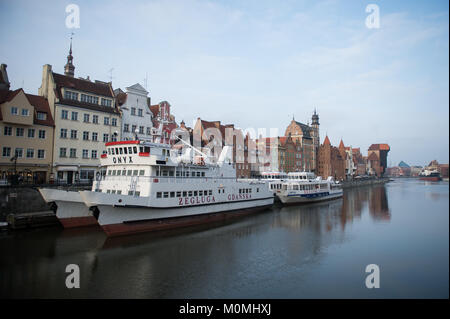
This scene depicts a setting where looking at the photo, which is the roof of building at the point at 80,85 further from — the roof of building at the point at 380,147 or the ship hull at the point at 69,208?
the roof of building at the point at 380,147

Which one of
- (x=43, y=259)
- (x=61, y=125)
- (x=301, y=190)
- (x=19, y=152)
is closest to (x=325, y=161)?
(x=301, y=190)

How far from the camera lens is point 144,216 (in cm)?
2528

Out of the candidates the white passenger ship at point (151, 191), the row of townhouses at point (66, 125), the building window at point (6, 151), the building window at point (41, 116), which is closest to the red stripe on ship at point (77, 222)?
the white passenger ship at point (151, 191)

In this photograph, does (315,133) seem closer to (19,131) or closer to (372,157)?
(19,131)

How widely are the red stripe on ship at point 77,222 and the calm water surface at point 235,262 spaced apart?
913 mm

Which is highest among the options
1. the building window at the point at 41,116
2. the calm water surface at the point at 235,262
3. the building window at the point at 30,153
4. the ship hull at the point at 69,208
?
the building window at the point at 41,116

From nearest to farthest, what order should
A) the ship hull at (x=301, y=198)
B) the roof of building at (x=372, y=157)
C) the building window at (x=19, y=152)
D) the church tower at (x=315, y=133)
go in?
the building window at (x=19, y=152), the ship hull at (x=301, y=198), the church tower at (x=315, y=133), the roof of building at (x=372, y=157)

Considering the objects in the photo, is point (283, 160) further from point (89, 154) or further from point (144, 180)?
point (144, 180)

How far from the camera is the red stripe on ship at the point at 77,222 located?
2658 centimetres

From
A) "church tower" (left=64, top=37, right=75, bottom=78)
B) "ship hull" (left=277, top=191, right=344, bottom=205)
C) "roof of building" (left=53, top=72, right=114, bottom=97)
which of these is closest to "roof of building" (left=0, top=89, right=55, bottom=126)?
"roof of building" (left=53, top=72, right=114, bottom=97)

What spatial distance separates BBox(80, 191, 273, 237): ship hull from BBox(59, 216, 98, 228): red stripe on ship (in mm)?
5626

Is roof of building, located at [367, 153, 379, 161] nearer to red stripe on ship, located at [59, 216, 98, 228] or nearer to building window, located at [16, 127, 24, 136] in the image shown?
red stripe on ship, located at [59, 216, 98, 228]

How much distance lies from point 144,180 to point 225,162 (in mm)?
12120
